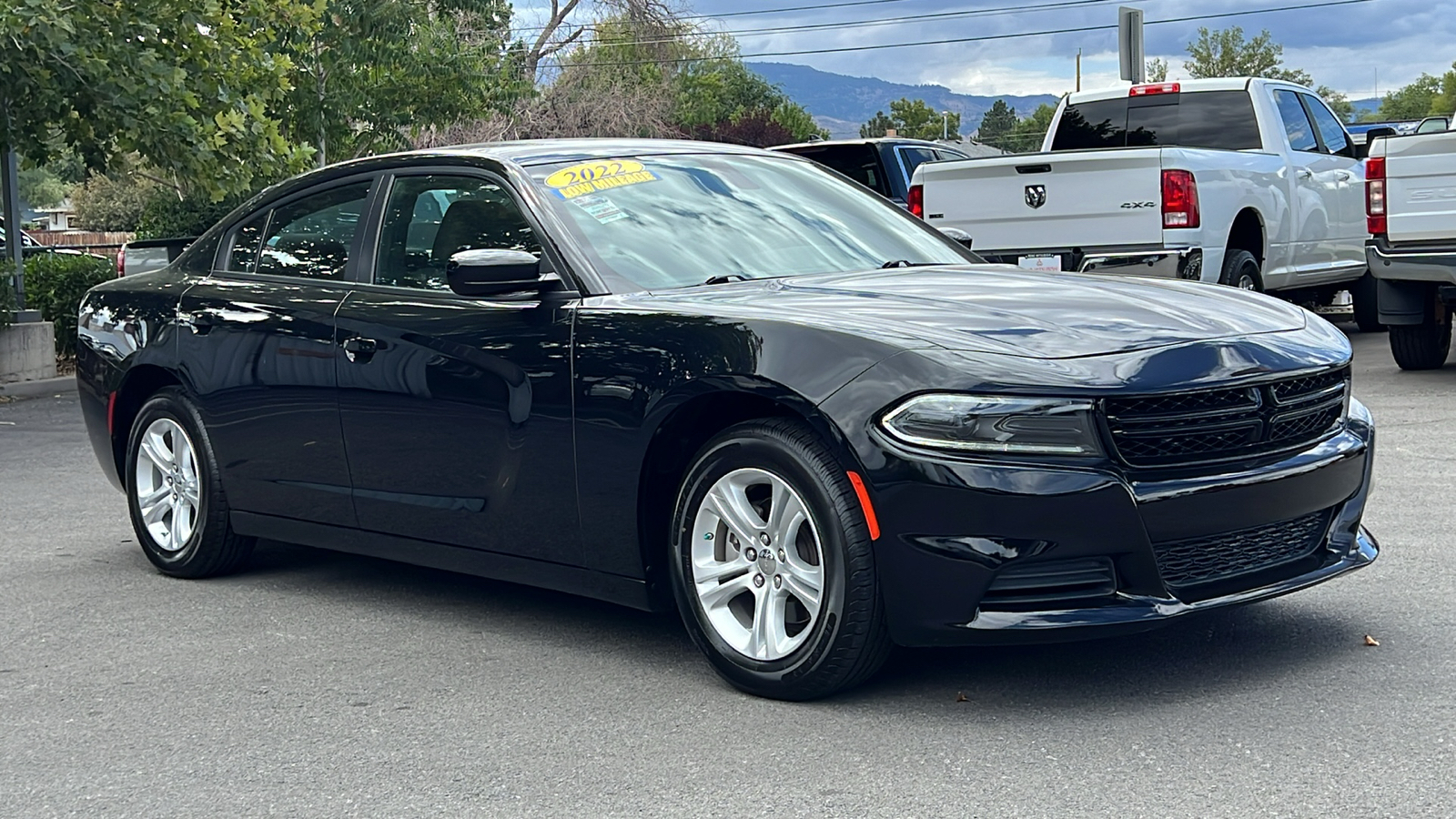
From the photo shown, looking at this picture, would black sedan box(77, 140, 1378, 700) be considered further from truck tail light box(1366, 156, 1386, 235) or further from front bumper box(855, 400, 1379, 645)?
truck tail light box(1366, 156, 1386, 235)

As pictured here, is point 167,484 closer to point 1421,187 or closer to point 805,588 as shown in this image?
point 805,588

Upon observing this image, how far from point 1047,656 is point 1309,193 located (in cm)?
1016

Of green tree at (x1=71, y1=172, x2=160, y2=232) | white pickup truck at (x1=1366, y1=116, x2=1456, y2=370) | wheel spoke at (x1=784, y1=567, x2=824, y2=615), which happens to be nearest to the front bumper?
wheel spoke at (x1=784, y1=567, x2=824, y2=615)

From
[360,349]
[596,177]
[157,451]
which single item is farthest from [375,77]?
[596,177]

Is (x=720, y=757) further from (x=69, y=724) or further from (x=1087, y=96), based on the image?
(x=1087, y=96)

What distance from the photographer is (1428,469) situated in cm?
836

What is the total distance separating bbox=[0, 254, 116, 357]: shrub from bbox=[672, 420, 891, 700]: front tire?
1345 cm

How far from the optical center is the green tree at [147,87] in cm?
1294

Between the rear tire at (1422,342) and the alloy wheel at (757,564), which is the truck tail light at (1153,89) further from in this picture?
the alloy wheel at (757,564)

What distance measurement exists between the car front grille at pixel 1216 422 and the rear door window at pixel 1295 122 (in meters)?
10.1

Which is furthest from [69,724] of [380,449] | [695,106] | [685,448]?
[695,106]

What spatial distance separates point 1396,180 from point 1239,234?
145cm

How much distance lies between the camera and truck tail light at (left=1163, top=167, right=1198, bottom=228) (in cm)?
1184

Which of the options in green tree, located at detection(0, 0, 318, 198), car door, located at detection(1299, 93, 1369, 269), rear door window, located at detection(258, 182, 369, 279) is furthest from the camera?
car door, located at detection(1299, 93, 1369, 269)
